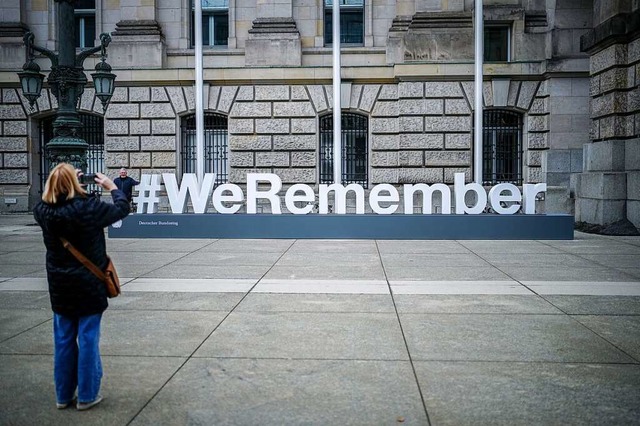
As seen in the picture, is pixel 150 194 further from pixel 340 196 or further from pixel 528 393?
pixel 528 393

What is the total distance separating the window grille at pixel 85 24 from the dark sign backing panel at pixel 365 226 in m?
11.1

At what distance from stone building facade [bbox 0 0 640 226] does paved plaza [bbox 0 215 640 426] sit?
1086 centimetres

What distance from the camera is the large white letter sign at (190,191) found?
15.2 metres

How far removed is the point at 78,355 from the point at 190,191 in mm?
11409

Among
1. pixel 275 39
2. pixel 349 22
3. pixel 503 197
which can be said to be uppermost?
pixel 349 22

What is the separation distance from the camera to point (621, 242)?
1421 cm

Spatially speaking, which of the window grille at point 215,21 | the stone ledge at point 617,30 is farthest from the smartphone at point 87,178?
the window grille at point 215,21

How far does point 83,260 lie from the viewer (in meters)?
4.11

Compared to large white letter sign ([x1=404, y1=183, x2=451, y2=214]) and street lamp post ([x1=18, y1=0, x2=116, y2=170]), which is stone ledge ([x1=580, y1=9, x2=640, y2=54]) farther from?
street lamp post ([x1=18, y1=0, x2=116, y2=170])

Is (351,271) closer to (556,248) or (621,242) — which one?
(556,248)

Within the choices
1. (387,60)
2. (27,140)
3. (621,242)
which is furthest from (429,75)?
(27,140)

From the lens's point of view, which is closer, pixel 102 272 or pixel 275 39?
pixel 102 272

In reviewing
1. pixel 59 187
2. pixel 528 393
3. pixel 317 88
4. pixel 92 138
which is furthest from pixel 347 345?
pixel 92 138

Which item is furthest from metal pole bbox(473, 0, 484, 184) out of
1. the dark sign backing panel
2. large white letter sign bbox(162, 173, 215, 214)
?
large white letter sign bbox(162, 173, 215, 214)
